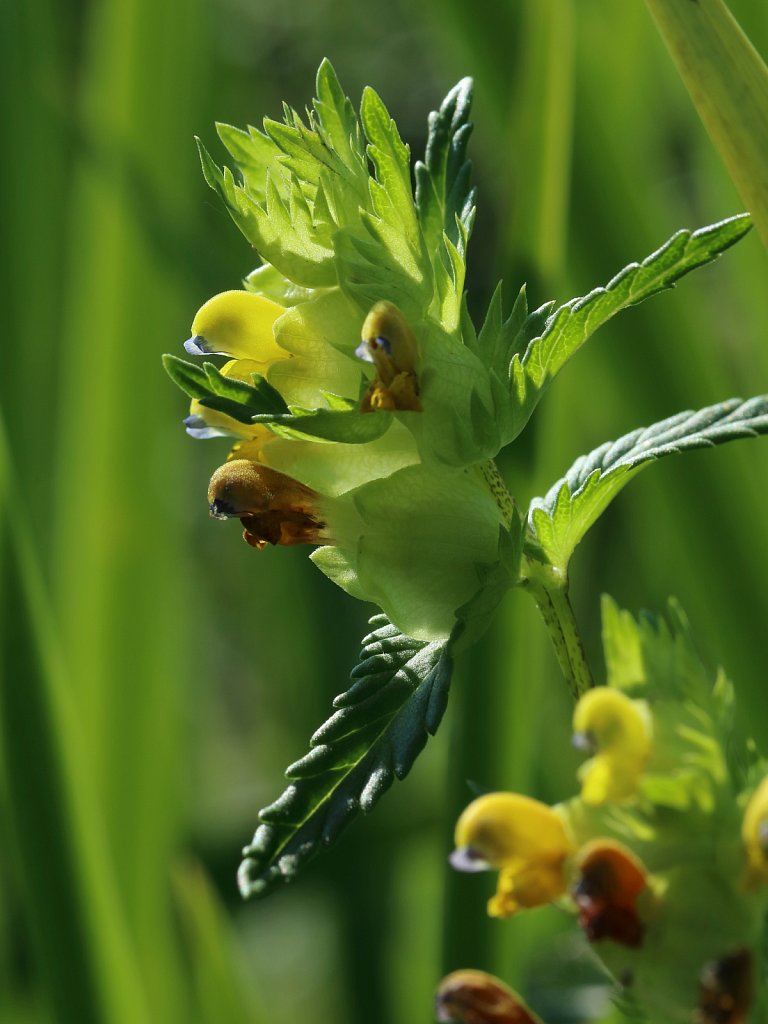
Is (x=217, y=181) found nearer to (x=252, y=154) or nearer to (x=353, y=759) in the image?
(x=252, y=154)

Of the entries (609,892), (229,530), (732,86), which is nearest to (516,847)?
(609,892)

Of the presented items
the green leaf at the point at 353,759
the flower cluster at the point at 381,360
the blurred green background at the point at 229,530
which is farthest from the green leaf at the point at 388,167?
the blurred green background at the point at 229,530

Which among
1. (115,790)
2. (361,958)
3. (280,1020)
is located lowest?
(280,1020)

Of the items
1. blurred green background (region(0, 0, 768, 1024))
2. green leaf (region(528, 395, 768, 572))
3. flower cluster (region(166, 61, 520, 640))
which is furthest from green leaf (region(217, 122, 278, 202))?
blurred green background (region(0, 0, 768, 1024))

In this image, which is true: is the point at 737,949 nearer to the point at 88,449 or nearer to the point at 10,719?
the point at 10,719

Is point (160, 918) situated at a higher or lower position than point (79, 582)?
lower

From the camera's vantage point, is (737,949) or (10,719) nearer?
(737,949)

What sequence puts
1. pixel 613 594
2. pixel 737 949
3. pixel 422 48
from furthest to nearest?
pixel 422 48 < pixel 613 594 < pixel 737 949

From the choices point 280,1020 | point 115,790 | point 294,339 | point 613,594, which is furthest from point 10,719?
point 280,1020
